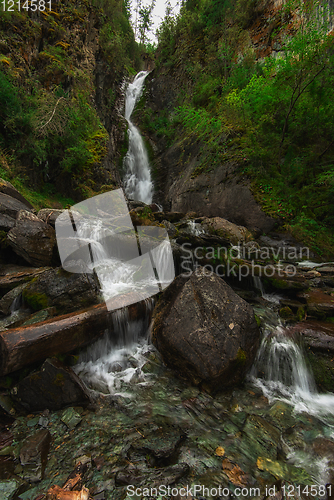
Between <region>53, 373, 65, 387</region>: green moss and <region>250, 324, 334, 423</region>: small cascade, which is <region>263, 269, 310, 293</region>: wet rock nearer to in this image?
<region>250, 324, 334, 423</region>: small cascade

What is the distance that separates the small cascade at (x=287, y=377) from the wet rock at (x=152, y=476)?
6.74 ft

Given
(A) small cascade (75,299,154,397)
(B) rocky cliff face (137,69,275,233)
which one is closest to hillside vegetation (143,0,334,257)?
(B) rocky cliff face (137,69,275,233)

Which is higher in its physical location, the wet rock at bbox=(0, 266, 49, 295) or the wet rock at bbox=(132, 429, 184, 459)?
the wet rock at bbox=(0, 266, 49, 295)

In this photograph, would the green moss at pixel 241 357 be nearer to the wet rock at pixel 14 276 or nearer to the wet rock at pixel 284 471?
the wet rock at pixel 284 471

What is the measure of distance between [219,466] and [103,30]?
89.3 ft

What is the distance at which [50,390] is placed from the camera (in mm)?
3084

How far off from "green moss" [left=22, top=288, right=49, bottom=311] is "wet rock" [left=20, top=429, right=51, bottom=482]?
232cm

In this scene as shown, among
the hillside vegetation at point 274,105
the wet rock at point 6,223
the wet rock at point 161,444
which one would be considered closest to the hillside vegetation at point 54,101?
the wet rock at point 6,223

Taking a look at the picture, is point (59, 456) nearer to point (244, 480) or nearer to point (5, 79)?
point (244, 480)

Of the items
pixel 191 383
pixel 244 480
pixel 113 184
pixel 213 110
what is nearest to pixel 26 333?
pixel 191 383

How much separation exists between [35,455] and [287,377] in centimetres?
401

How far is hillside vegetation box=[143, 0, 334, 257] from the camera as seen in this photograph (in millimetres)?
9453

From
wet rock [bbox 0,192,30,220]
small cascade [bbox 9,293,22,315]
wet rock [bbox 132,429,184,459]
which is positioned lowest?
wet rock [bbox 132,429,184,459]

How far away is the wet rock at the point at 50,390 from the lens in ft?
9.93
